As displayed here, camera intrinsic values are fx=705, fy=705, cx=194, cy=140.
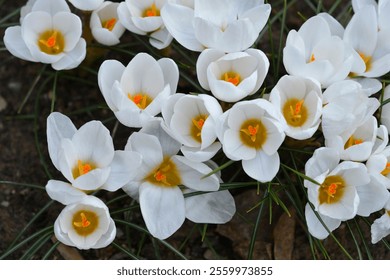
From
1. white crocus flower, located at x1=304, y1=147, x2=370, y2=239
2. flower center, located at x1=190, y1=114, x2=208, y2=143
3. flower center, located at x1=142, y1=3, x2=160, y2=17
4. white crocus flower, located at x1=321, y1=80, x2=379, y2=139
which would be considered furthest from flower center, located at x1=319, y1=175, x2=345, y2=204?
flower center, located at x1=142, y1=3, x2=160, y2=17

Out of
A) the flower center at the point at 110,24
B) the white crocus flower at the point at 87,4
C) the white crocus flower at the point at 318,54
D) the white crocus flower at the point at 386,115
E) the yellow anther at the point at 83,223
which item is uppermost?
the white crocus flower at the point at 318,54

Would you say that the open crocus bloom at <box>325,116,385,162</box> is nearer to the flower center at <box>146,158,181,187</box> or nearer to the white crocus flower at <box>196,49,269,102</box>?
the white crocus flower at <box>196,49,269,102</box>

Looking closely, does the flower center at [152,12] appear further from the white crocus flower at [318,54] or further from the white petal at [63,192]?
the white petal at [63,192]

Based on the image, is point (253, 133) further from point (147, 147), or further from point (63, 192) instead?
point (63, 192)

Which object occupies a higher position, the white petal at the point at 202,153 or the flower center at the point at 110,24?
the flower center at the point at 110,24

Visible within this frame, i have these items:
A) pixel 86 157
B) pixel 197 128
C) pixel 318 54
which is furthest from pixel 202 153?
pixel 318 54

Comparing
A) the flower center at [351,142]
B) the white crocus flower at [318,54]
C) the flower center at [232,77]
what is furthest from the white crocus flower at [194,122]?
the flower center at [351,142]
